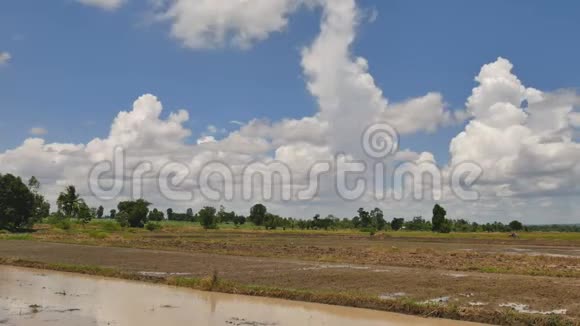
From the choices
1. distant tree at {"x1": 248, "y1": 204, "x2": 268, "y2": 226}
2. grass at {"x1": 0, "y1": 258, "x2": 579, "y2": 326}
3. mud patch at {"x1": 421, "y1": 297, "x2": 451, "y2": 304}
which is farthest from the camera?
distant tree at {"x1": 248, "y1": 204, "x2": 268, "y2": 226}

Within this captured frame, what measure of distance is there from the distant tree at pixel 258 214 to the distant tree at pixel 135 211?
4290cm

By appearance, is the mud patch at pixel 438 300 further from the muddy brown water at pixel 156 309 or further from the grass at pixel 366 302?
the muddy brown water at pixel 156 309

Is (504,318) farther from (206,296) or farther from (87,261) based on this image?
(87,261)

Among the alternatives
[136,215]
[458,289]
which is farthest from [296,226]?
[458,289]

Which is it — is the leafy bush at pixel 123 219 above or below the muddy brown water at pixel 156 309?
above

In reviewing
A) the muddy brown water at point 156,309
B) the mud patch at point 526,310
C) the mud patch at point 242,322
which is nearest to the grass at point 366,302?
the muddy brown water at point 156,309

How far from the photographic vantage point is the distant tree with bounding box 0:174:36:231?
7425 centimetres

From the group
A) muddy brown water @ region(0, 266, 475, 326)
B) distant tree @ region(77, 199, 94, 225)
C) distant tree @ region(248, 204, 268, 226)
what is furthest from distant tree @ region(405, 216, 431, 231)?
muddy brown water @ region(0, 266, 475, 326)

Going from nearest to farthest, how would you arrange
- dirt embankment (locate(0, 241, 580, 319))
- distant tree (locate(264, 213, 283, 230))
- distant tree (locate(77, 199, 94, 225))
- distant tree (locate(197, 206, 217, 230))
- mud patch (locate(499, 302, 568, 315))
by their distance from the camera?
mud patch (locate(499, 302, 568, 315)) → dirt embankment (locate(0, 241, 580, 319)) → distant tree (locate(77, 199, 94, 225)) → distant tree (locate(197, 206, 217, 230)) → distant tree (locate(264, 213, 283, 230))

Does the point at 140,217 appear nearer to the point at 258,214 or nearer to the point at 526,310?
the point at 258,214

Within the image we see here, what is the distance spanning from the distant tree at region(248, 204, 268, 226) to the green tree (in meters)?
55.0

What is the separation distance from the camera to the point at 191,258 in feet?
119

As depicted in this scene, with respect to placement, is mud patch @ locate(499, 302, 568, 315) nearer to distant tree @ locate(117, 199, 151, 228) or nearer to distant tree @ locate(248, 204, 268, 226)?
distant tree @ locate(117, 199, 151, 228)

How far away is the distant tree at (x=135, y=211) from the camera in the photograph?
109 metres
